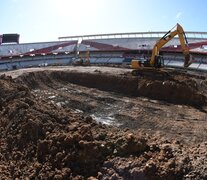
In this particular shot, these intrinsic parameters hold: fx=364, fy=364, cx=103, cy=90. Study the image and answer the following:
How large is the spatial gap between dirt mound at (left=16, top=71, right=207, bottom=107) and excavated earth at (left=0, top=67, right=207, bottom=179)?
63mm

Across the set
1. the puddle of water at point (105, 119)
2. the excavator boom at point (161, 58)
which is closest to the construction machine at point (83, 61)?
the excavator boom at point (161, 58)

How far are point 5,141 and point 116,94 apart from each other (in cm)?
945

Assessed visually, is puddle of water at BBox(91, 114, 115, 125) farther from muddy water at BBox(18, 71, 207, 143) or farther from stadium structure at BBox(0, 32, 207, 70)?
stadium structure at BBox(0, 32, 207, 70)

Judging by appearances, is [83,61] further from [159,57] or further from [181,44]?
[181,44]

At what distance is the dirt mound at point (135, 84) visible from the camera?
21.6 metres

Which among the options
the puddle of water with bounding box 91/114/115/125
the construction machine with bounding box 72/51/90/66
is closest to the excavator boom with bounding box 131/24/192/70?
the puddle of water with bounding box 91/114/115/125

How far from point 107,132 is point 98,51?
38.7 metres

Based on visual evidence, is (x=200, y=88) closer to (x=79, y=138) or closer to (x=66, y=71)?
(x=66, y=71)

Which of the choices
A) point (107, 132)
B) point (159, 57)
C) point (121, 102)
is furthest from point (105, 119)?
point (159, 57)

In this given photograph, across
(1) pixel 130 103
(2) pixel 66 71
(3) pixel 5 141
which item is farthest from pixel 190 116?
(2) pixel 66 71

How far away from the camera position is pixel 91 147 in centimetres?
1230

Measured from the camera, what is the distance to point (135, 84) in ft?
79.5

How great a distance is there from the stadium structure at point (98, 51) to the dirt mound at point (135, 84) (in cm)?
1656

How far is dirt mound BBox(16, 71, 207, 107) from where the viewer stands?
2158cm
